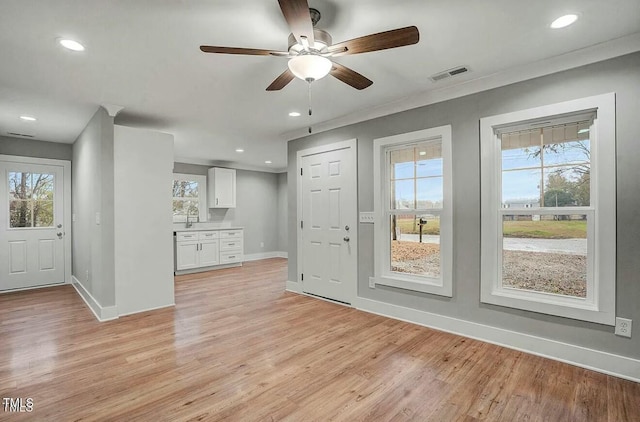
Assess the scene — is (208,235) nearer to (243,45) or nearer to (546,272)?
(243,45)

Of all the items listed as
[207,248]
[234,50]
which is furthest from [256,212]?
[234,50]

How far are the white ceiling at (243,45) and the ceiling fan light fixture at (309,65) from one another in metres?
0.28

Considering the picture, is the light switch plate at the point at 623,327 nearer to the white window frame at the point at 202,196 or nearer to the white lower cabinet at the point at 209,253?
the white lower cabinet at the point at 209,253

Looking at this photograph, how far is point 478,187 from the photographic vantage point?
2.98 m

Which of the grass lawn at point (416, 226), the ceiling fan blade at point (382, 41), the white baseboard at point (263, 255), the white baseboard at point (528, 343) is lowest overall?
the white baseboard at point (263, 255)

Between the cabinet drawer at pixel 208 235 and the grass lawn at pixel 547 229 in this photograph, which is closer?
the grass lawn at pixel 547 229

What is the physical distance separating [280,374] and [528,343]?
212 centimetres

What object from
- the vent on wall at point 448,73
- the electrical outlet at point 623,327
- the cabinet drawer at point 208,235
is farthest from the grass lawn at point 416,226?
the cabinet drawer at point 208,235

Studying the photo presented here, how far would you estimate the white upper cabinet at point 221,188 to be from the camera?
7.34 m

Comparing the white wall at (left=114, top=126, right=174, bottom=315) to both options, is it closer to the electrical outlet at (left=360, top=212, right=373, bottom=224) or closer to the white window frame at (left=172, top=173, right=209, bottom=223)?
the electrical outlet at (left=360, top=212, right=373, bottom=224)

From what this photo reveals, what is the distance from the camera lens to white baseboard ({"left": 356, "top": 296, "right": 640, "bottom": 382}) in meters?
2.30

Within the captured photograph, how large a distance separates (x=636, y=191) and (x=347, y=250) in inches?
109

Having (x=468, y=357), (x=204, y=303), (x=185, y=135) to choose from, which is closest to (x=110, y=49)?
(x=185, y=135)

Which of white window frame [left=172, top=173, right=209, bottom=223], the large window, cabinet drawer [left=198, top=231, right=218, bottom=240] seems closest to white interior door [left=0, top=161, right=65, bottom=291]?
the large window
